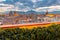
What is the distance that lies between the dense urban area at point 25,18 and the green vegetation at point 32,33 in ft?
1.85

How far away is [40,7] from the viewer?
8.31 metres

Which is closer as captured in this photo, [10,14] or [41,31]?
[41,31]

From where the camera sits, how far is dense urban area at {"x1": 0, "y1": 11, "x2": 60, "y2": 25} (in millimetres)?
7891

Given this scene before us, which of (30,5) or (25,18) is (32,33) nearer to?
(25,18)

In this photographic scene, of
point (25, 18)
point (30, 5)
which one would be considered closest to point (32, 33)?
point (25, 18)

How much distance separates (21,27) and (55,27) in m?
0.95

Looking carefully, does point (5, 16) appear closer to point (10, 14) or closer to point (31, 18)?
point (10, 14)

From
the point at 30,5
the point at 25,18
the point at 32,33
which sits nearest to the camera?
the point at 32,33

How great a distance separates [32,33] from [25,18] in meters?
0.86

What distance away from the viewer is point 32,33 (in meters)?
7.30

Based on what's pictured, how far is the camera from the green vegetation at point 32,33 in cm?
704

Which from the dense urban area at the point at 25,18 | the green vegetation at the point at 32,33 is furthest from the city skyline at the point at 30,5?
the green vegetation at the point at 32,33

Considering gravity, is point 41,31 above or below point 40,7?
below

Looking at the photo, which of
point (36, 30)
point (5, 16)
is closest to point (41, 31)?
point (36, 30)
